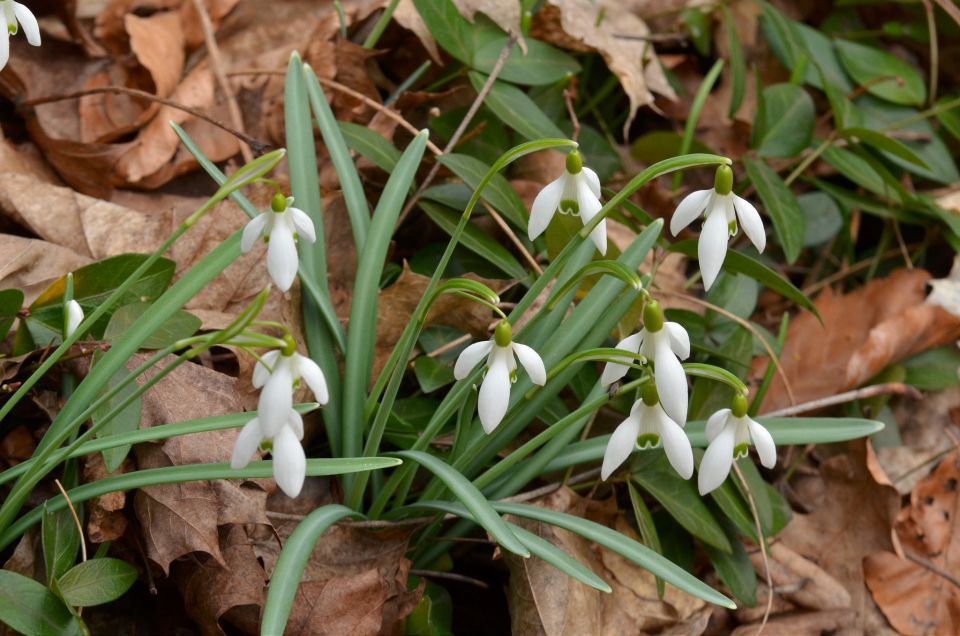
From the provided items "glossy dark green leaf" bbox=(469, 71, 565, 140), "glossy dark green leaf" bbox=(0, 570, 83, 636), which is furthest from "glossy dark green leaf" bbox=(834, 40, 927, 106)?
"glossy dark green leaf" bbox=(0, 570, 83, 636)

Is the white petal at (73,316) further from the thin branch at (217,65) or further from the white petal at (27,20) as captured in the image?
the thin branch at (217,65)

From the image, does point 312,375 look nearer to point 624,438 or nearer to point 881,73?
point 624,438

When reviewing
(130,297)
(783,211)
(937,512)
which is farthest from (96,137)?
(937,512)

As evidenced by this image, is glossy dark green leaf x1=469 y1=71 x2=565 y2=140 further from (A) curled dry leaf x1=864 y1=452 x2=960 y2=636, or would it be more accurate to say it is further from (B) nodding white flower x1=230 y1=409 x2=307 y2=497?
(A) curled dry leaf x1=864 y1=452 x2=960 y2=636

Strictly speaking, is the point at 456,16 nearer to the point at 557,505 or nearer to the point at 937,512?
the point at 557,505

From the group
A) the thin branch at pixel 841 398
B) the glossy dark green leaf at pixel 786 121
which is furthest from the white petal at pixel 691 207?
the glossy dark green leaf at pixel 786 121

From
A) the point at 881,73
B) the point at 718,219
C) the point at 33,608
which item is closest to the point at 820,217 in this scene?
the point at 881,73
